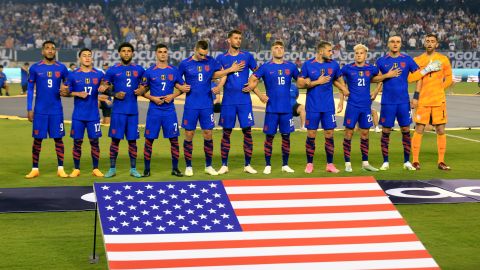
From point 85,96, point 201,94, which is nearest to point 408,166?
point 201,94

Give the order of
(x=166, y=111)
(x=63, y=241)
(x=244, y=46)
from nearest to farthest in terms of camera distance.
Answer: (x=63, y=241) < (x=166, y=111) < (x=244, y=46)

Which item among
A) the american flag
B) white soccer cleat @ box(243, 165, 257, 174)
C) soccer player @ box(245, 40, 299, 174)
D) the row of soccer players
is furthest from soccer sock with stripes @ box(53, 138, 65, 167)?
the american flag

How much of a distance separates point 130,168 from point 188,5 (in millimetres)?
35947

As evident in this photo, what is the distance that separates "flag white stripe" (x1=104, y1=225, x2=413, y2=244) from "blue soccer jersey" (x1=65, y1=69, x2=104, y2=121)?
20.0 feet

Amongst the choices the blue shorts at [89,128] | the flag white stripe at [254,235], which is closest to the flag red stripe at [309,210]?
the flag white stripe at [254,235]

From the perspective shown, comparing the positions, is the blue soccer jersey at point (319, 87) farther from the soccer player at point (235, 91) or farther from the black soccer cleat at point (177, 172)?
the black soccer cleat at point (177, 172)

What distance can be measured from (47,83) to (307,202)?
6508mm

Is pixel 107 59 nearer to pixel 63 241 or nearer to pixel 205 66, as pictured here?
pixel 205 66

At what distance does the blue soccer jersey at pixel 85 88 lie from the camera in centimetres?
1291

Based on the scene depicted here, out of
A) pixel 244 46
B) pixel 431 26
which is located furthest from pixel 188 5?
pixel 431 26

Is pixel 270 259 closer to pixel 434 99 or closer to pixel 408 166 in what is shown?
pixel 408 166

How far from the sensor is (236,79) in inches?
518

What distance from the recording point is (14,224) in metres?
9.85

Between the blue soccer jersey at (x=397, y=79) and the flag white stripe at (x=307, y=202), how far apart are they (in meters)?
6.09
